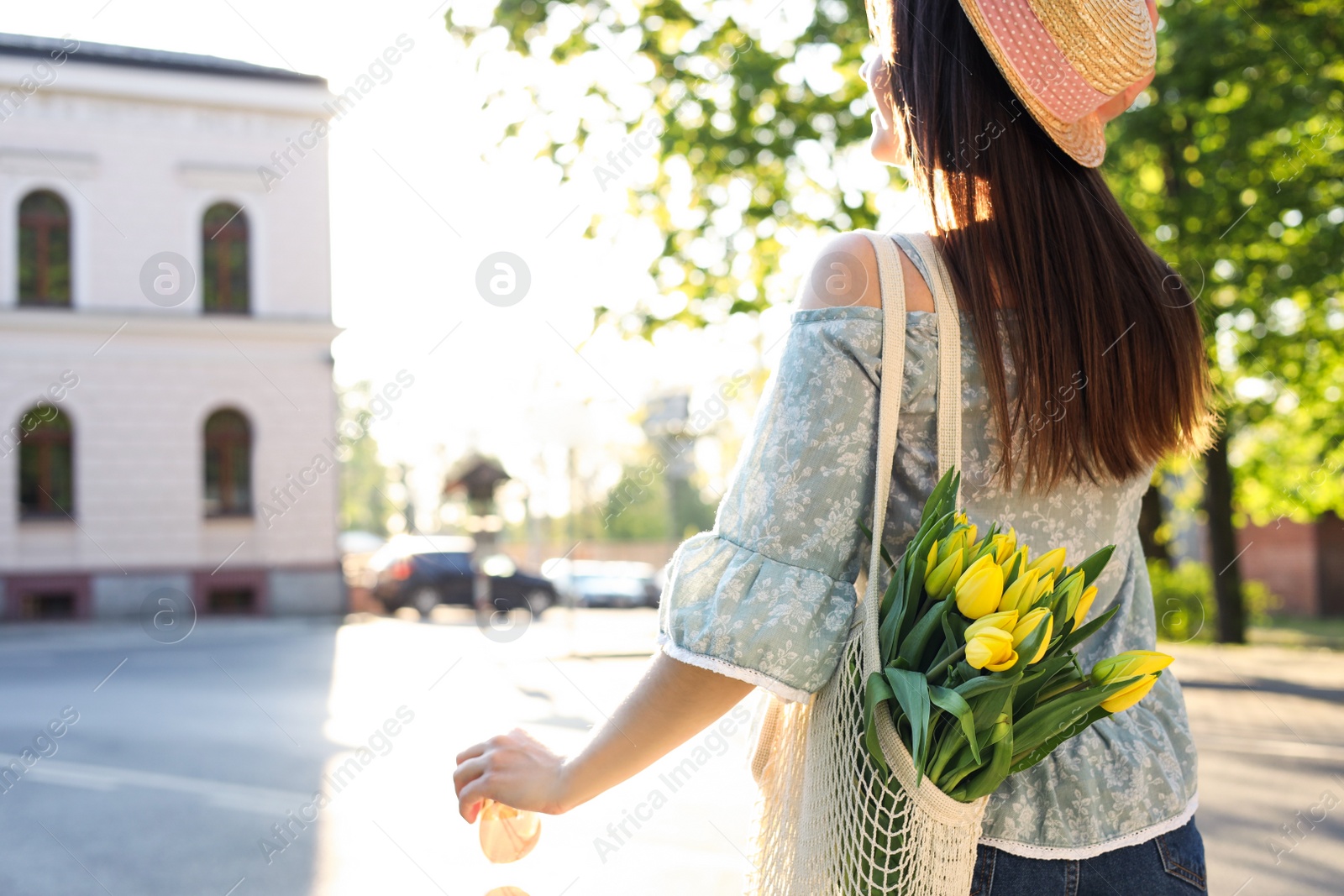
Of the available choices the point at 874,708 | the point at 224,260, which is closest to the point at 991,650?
the point at 874,708

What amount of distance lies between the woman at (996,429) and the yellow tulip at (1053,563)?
14cm

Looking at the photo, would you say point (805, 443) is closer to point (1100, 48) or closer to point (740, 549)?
point (740, 549)

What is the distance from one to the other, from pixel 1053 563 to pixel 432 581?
2643 cm

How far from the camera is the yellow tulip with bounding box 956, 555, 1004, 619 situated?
1027 mm

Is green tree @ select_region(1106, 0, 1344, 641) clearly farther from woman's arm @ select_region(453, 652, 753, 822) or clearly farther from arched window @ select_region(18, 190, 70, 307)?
arched window @ select_region(18, 190, 70, 307)

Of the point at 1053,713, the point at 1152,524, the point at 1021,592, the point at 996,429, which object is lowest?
the point at 1152,524

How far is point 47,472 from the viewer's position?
69.5ft

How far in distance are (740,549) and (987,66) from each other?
59cm

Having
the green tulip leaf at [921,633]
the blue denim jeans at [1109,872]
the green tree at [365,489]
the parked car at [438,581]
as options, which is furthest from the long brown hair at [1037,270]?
the green tree at [365,489]

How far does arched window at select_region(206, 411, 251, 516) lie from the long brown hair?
22.9 m

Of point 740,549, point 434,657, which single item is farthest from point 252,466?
point 740,549

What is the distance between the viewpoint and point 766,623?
1108 millimetres

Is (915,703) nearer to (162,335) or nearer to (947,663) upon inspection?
(947,663)

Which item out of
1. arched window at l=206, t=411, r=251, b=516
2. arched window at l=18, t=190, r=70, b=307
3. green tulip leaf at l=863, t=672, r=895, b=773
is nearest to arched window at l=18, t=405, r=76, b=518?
arched window at l=18, t=190, r=70, b=307
